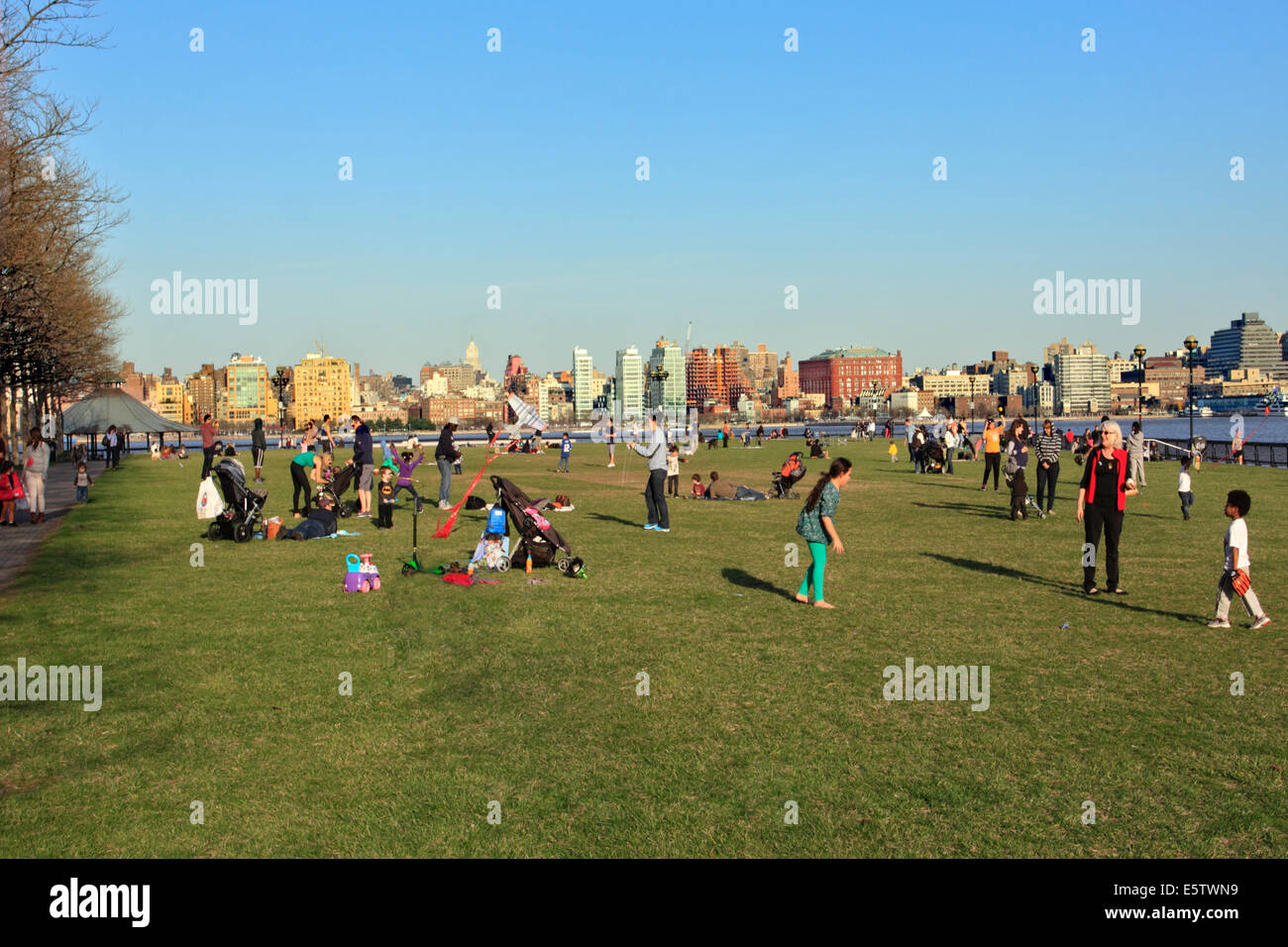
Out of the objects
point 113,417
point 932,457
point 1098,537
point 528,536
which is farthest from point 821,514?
point 113,417

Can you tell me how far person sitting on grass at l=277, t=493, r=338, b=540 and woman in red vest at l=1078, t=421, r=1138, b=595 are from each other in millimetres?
13888

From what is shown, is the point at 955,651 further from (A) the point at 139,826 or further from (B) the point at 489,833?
(A) the point at 139,826

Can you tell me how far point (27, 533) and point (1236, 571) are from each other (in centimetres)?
2251

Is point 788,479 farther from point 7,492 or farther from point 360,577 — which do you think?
point 7,492

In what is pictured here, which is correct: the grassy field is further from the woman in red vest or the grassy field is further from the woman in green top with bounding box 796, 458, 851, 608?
the woman in green top with bounding box 796, 458, 851, 608

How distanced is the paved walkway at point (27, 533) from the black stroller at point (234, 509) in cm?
320

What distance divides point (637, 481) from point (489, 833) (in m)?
29.1

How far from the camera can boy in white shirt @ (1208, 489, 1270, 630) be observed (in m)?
10.3

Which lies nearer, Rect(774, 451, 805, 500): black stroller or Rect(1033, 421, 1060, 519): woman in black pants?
Rect(1033, 421, 1060, 519): woman in black pants

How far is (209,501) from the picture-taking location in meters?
19.8

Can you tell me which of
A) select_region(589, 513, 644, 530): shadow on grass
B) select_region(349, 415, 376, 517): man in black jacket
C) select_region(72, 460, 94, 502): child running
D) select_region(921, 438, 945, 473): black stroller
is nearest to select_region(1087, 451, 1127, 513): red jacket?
select_region(589, 513, 644, 530): shadow on grass

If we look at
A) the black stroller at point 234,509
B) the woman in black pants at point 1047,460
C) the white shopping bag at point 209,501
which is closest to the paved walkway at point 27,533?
the white shopping bag at point 209,501

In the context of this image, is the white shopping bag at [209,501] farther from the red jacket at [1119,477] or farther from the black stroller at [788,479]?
the red jacket at [1119,477]
